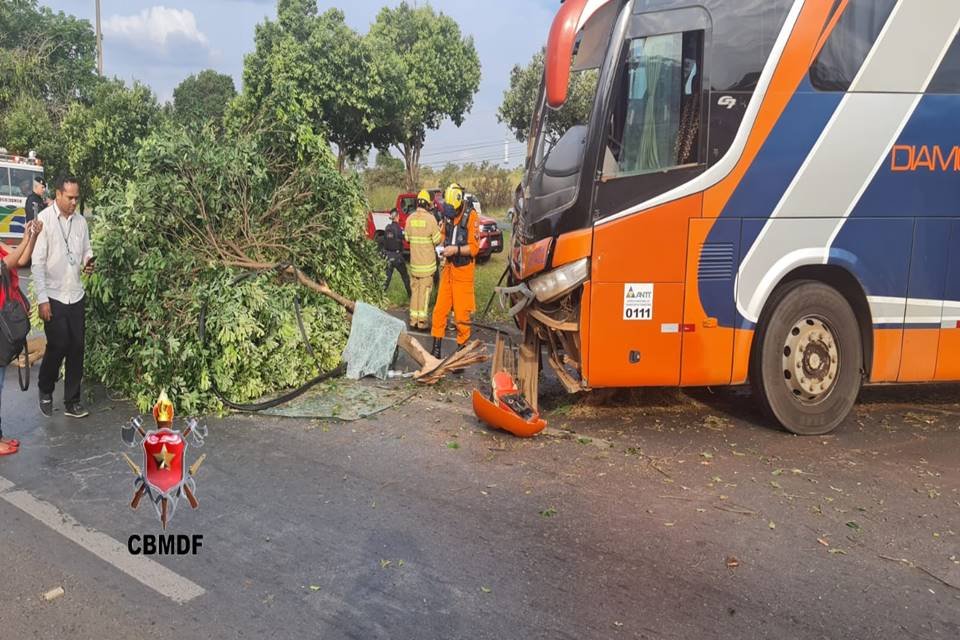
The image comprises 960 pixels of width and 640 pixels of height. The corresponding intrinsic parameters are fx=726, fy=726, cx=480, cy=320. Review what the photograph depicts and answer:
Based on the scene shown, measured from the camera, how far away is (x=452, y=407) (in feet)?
21.9

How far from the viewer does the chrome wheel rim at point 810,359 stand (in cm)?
580

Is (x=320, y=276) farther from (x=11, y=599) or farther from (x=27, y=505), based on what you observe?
(x=11, y=599)

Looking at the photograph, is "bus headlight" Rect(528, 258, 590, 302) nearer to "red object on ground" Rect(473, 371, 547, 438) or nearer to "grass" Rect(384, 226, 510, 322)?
"red object on ground" Rect(473, 371, 547, 438)

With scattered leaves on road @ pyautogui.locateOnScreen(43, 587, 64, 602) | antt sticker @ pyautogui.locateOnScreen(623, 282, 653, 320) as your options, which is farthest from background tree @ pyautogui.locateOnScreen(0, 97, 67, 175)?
scattered leaves on road @ pyautogui.locateOnScreen(43, 587, 64, 602)

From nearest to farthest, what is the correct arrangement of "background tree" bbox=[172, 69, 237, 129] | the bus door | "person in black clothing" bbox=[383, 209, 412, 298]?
1. the bus door
2. "person in black clothing" bbox=[383, 209, 412, 298]
3. "background tree" bbox=[172, 69, 237, 129]

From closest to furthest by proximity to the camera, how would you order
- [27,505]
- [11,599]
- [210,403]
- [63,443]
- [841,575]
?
[11,599] → [841,575] → [27,505] → [63,443] → [210,403]

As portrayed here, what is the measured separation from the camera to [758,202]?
5.56 m

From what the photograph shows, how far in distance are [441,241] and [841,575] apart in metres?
6.68

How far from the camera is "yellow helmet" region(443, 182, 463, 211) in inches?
340

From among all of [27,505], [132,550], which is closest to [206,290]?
Result: [27,505]

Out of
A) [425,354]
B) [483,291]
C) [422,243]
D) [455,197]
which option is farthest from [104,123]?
[425,354]

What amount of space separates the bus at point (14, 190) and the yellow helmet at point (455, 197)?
15551 millimetres

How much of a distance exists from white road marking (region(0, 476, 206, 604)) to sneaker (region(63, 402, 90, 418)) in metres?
1.47

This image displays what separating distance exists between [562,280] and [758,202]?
162 cm
